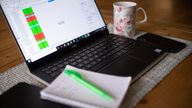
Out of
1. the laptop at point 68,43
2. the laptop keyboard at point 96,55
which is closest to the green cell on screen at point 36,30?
the laptop at point 68,43

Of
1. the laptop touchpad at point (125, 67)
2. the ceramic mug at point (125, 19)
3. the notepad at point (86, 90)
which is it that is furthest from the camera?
the ceramic mug at point (125, 19)

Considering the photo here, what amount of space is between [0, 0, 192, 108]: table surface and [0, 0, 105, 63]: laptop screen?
132 mm

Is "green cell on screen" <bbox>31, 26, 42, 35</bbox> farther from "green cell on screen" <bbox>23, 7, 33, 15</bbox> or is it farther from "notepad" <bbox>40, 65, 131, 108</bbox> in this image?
"notepad" <bbox>40, 65, 131, 108</bbox>

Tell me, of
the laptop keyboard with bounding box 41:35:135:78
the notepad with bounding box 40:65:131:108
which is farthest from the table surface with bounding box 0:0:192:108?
the laptop keyboard with bounding box 41:35:135:78

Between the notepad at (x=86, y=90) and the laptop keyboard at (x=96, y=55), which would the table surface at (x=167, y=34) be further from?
the laptop keyboard at (x=96, y=55)

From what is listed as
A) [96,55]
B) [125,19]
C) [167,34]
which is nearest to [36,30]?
[96,55]

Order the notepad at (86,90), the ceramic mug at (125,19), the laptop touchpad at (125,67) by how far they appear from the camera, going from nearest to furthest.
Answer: the notepad at (86,90), the laptop touchpad at (125,67), the ceramic mug at (125,19)

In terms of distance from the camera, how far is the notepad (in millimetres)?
527

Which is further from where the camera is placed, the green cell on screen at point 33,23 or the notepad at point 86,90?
the green cell on screen at point 33,23

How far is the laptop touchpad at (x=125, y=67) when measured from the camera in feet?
2.21

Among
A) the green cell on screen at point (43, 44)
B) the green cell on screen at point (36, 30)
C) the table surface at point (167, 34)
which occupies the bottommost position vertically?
the table surface at point (167, 34)

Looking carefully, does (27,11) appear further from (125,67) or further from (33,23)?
(125,67)

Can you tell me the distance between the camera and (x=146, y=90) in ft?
2.08

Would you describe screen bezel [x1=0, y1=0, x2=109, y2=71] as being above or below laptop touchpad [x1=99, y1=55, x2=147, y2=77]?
above
